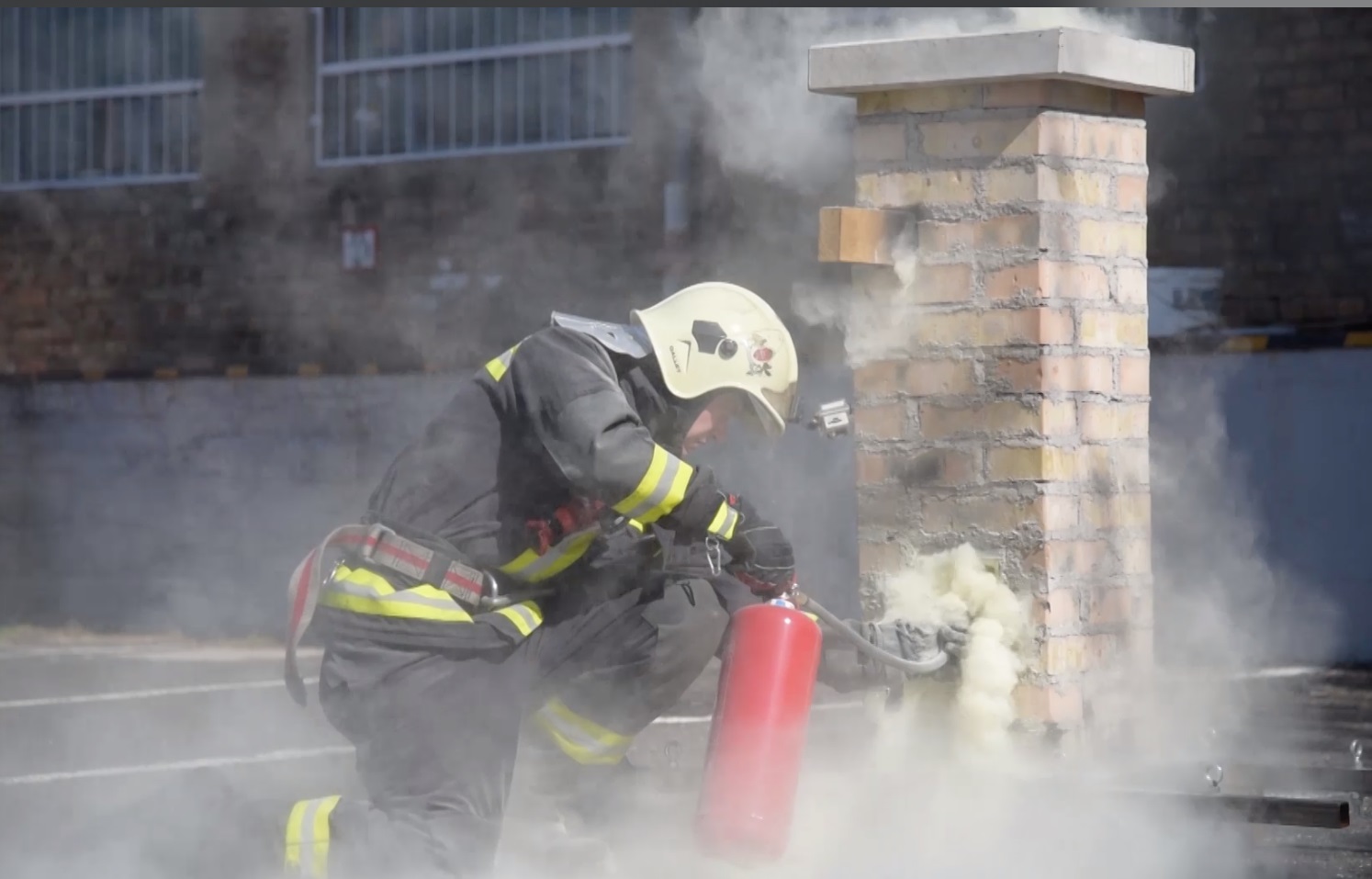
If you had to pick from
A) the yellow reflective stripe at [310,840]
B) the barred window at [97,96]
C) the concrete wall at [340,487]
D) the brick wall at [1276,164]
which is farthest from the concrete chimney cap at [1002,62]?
the barred window at [97,96]

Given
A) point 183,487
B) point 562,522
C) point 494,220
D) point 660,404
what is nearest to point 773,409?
point 660,404

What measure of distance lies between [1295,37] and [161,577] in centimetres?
765

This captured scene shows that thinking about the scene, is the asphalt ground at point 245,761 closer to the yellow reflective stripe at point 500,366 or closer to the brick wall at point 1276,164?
the yellow reflective stripe at point 500,366

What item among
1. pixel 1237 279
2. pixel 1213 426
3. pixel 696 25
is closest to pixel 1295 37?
pixel 1237 279

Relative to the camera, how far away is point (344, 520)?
37.9ft

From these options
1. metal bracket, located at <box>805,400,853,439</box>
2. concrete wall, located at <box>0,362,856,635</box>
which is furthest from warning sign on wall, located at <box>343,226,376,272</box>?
metal bracket, located at <box>805,400,853,439</box>

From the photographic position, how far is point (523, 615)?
4.47m

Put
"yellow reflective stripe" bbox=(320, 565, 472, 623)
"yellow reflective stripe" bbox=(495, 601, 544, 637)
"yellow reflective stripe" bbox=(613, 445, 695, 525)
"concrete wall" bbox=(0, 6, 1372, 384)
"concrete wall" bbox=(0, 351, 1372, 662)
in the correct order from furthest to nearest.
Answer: "concrete wall" bbox=(0, 6, 1372, 384) < "concrete wall" bbox=(0, 351, 1372, 662) < "yellow reflective stripe" bbox=(495, 601, 544, 637) < "yellow reflective stripe" bbox=(320, 565, 472, 623) < "yellow reflective stripe" bbox=(613, 445, 695, 525)

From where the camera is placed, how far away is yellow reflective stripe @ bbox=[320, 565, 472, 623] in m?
4.32

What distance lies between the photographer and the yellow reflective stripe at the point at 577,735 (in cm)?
472

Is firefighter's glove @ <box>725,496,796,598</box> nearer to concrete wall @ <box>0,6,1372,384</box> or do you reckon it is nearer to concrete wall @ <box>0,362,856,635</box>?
concrete wall @ <box>0,6,1372,384</box>

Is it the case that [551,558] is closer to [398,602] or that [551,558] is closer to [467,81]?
[398,602]

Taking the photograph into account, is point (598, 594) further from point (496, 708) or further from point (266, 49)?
point (266, 49)

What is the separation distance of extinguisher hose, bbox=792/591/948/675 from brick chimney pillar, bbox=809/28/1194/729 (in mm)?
221
